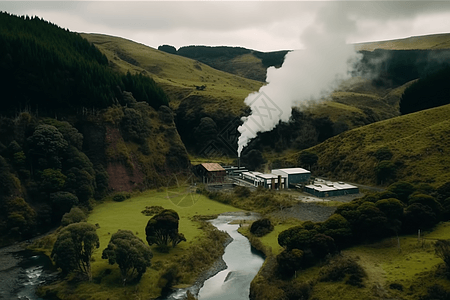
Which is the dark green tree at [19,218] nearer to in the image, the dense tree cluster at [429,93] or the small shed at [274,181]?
the small shed at [274,181]

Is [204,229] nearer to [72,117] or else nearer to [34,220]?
[34,220]

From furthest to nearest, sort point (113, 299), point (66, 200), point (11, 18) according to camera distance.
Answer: point (11, 18), point (66, 200), point (113, 299)

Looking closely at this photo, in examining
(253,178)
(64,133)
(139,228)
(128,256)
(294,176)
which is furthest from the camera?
(253,178)

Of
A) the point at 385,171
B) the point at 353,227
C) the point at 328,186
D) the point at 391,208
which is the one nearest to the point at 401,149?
the point at 385,171

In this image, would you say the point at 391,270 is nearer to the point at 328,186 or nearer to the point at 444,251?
the point at 444,251

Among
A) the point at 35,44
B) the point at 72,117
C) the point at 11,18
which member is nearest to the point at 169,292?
the point at 72,117

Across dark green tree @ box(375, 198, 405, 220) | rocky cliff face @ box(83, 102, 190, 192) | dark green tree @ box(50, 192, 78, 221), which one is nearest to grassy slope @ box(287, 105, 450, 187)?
dark green tree @ box(375, 198, 405, 220)
